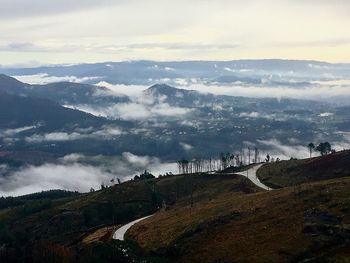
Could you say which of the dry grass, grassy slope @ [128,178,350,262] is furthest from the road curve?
grassy slope @ [128,178,350,262]

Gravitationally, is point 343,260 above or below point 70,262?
above

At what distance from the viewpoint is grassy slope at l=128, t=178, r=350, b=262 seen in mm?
108250

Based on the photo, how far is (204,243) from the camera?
123625 millimetres

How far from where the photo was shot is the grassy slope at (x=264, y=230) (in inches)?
4262

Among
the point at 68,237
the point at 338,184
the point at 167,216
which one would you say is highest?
the point at 338,184

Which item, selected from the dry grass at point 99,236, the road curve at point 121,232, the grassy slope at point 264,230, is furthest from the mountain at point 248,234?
the road curve at point 121,232

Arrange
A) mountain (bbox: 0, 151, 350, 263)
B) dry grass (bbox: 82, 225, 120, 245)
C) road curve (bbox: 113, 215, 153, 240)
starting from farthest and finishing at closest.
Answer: dry grass (bbox: 82, 225, 120, 245), road curve (bbox: 113, 215, 153, 240), mountain (bbox: 0, 151, 350, 263)

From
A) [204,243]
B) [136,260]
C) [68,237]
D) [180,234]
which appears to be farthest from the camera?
[68,237]

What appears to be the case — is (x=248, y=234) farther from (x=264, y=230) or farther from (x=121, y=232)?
(x=121, y=232)

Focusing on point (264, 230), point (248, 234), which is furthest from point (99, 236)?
point (264, 230)

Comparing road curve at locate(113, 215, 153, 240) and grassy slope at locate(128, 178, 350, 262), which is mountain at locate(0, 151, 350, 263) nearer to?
grassy slope at locate(128, 178, 350, 262)

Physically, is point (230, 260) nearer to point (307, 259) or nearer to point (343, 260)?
point (307, 259)

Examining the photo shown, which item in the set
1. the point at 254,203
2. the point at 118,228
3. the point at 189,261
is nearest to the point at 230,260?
the point at 189,261

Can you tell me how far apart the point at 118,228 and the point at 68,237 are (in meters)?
36.7
